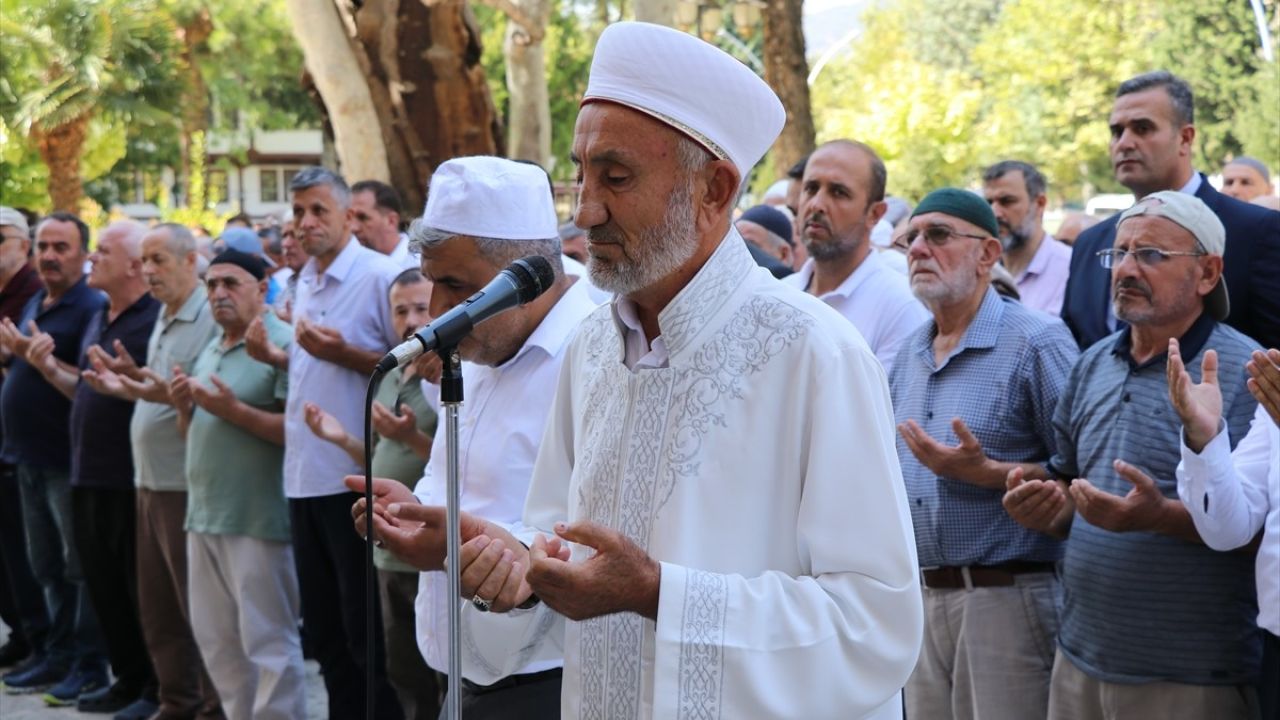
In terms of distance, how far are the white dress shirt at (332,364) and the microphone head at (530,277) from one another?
347cm

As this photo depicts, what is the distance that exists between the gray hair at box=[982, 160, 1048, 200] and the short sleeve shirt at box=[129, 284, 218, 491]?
4.62m

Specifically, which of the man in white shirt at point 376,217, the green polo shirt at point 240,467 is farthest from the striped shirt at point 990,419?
the man in white shirt at point 376,217

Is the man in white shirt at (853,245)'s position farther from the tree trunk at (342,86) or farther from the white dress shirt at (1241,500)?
the tree trunk at (342,86)

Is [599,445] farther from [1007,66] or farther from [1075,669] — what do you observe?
[1007,66]

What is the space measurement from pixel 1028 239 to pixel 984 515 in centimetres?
397

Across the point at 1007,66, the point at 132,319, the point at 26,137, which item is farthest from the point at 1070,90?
the point at 132,319

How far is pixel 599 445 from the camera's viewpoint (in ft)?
10.8

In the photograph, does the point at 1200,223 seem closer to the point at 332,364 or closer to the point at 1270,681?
the point at 1270,681

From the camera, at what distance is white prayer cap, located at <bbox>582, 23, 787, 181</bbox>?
3.07 metres

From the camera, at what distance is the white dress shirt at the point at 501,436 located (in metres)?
4.57

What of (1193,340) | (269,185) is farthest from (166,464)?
(269,185)

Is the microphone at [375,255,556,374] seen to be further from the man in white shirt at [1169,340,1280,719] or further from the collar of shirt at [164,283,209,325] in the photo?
the collar of shirt at [164,283,209,325]

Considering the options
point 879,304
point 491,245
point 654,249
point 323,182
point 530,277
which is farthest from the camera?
point 323,182

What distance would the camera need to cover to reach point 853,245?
22.3 ft
